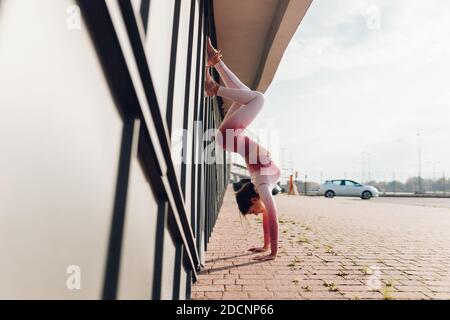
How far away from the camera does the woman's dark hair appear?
448 cm

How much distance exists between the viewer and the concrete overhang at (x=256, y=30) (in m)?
5.55

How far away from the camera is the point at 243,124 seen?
11.9 ft

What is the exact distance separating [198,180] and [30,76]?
2.95 meters

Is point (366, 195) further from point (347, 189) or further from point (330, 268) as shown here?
point (330, 268)

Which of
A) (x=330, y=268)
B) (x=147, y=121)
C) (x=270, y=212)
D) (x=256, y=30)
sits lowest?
(x=330, y=268)

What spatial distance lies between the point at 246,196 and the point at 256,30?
3619mm

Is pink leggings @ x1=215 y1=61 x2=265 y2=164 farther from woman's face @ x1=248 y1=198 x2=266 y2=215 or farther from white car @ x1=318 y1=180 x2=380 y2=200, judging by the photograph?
white car @ x1=318 y1=180 x2=380 y2=200

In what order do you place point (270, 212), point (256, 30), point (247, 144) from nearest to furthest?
point (247, 144) → point (270, 212) → point (256, 30)

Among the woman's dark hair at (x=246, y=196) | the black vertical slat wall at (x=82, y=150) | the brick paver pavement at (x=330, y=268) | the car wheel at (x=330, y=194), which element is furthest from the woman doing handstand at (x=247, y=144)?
the car wheel at (x=330, y=194)

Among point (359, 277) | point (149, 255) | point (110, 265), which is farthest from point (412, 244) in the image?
point (110, 265)

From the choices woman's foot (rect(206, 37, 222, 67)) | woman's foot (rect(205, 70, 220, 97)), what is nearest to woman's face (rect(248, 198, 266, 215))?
woman's foot (rect(205, 70, 220, 97))

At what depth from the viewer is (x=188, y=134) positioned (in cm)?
280

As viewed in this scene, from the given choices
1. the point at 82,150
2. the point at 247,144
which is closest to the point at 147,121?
the point at 82,150
